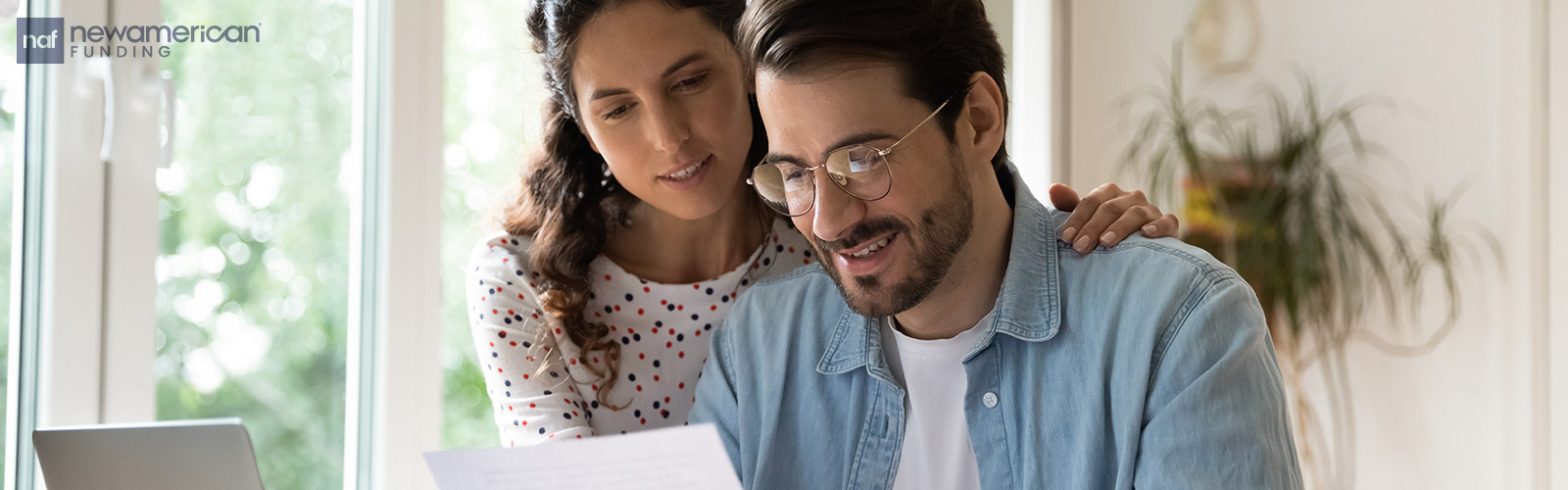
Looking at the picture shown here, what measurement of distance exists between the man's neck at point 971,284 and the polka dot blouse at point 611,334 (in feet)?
1.41

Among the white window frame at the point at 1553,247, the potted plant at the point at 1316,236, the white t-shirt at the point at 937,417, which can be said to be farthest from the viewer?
the potted plant at the point at 1316,236

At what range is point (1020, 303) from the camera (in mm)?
1278

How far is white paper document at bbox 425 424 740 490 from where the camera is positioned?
850 millimetres

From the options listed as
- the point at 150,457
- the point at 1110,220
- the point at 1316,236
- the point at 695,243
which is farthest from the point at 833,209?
the point at 1316,236

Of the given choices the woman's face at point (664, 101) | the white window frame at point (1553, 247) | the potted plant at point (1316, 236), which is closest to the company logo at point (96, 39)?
the woman's face at point (664, 101)

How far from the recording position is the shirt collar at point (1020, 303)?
127 centimetres

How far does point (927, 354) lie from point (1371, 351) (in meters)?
1.87

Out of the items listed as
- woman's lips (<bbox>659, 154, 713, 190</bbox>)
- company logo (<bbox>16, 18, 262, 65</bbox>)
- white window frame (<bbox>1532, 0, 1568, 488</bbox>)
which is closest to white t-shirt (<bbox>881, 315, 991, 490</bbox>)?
woman's lips (<bbox>659, 154, 713, 190</bbox>)

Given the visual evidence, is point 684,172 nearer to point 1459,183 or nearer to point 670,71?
point 670,71

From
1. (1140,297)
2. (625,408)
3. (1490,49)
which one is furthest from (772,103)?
(1490,49)

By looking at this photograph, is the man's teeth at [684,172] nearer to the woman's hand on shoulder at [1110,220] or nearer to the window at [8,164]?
the woman's hand on shoulder at [1110,220]

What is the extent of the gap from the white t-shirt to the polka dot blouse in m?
0.44

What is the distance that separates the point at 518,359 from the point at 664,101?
0.44 meters

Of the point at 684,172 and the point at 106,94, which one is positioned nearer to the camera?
the point at 684,172
